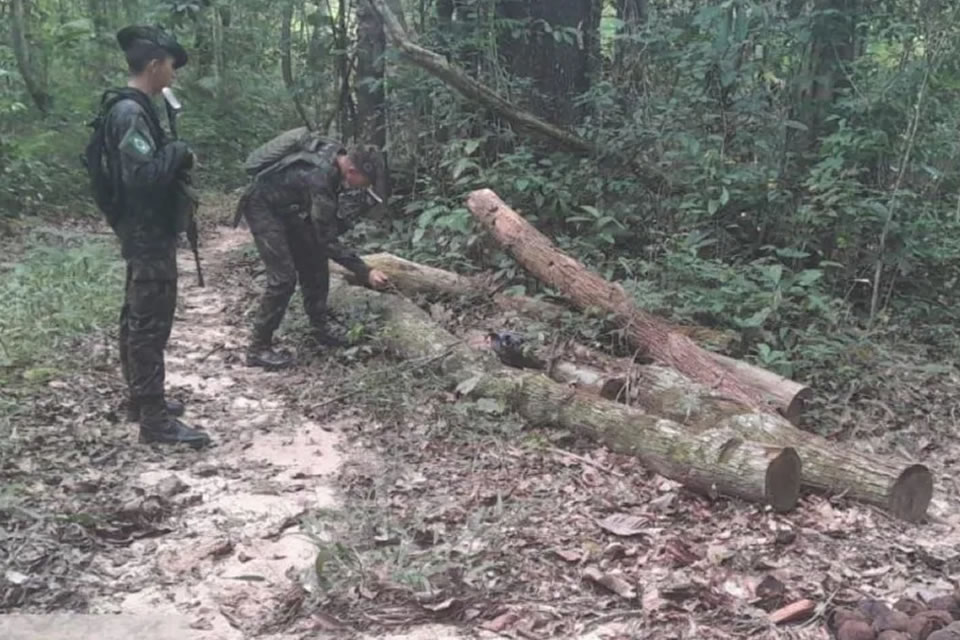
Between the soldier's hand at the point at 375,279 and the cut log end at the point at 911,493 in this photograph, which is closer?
the cut log end at the point at 911,493

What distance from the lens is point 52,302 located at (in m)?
7.45

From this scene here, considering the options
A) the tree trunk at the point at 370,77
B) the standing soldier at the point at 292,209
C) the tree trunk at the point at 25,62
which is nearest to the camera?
the standing soldier at the point at 292,209

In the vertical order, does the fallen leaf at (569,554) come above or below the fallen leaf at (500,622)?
below

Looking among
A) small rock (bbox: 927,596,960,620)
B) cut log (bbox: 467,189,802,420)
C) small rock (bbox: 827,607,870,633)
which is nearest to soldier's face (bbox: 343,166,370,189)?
cut log (bbox: 467,189,802,420)

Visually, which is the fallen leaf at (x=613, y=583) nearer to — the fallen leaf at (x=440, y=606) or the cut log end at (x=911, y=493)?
the fallen leaf at (x=440, y=606)

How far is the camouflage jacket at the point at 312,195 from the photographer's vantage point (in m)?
6.37

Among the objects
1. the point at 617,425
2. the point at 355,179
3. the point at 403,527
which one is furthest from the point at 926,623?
the point at 355,179

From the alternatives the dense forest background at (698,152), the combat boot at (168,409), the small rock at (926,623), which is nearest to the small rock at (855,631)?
the small rock at (926,623)

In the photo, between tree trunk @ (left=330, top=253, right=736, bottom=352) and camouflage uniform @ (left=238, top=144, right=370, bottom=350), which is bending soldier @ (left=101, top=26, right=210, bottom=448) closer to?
camouflage uniform @ (left=238, top=144, right=370, bottom=350)

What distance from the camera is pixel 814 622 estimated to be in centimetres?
357

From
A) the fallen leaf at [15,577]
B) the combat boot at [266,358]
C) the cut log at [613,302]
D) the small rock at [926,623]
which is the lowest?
the combat boot at [266,358]

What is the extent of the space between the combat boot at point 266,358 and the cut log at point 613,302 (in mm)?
2117

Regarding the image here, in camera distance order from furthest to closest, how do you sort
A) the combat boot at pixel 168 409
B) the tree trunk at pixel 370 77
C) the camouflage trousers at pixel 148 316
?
the tree trunk at pixel 370 77, the combat boot at pixel 168 409, the camouflage trousers at pixel 148 316

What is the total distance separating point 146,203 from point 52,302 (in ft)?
10.3
